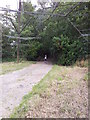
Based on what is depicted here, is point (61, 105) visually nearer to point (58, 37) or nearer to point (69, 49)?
point (69, 49)

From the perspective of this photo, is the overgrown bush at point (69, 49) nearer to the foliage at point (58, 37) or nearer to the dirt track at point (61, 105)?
the foliage at point (58, 37)

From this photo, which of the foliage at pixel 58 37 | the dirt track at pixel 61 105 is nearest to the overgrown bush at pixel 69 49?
the foliage at pixel 58 37

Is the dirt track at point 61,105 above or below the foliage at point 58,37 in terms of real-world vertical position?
below

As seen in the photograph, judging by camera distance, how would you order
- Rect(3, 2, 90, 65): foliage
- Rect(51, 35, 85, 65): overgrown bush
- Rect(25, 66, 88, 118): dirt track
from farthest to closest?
1. Rect(51, 35, 85, 65): overgrown bush
2. Rect(3, 2, 90, 65): foliage
3. Rect(25, 66, 88, 118): dirt track

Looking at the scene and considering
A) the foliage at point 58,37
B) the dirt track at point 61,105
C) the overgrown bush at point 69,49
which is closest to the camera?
the dirt track at point 61,105

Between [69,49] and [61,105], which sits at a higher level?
[69,49]

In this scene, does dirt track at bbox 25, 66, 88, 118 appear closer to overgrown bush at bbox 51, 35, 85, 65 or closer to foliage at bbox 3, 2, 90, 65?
foliage at bbox 3, 2, 90, 65

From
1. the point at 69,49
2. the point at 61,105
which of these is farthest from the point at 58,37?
the point at 61,105

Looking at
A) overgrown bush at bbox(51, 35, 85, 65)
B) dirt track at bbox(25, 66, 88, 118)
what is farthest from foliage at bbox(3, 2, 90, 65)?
dirt track at bbox(25, 66, 88, 118)

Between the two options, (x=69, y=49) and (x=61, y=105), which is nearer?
(x=61, y=105)

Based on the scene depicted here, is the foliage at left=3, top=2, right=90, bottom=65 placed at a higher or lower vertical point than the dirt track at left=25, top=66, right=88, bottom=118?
higher

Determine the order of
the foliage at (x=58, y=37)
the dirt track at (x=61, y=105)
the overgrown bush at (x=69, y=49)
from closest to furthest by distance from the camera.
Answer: the dirt track at (x=61, y=105) → the foliage at (x=58, y=37) → the overgrown bush at (x=69, y=49)

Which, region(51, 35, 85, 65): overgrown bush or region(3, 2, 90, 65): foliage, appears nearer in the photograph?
region(3, 2, 90, 65): foliage

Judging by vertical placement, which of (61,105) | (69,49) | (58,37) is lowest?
(61,105)
